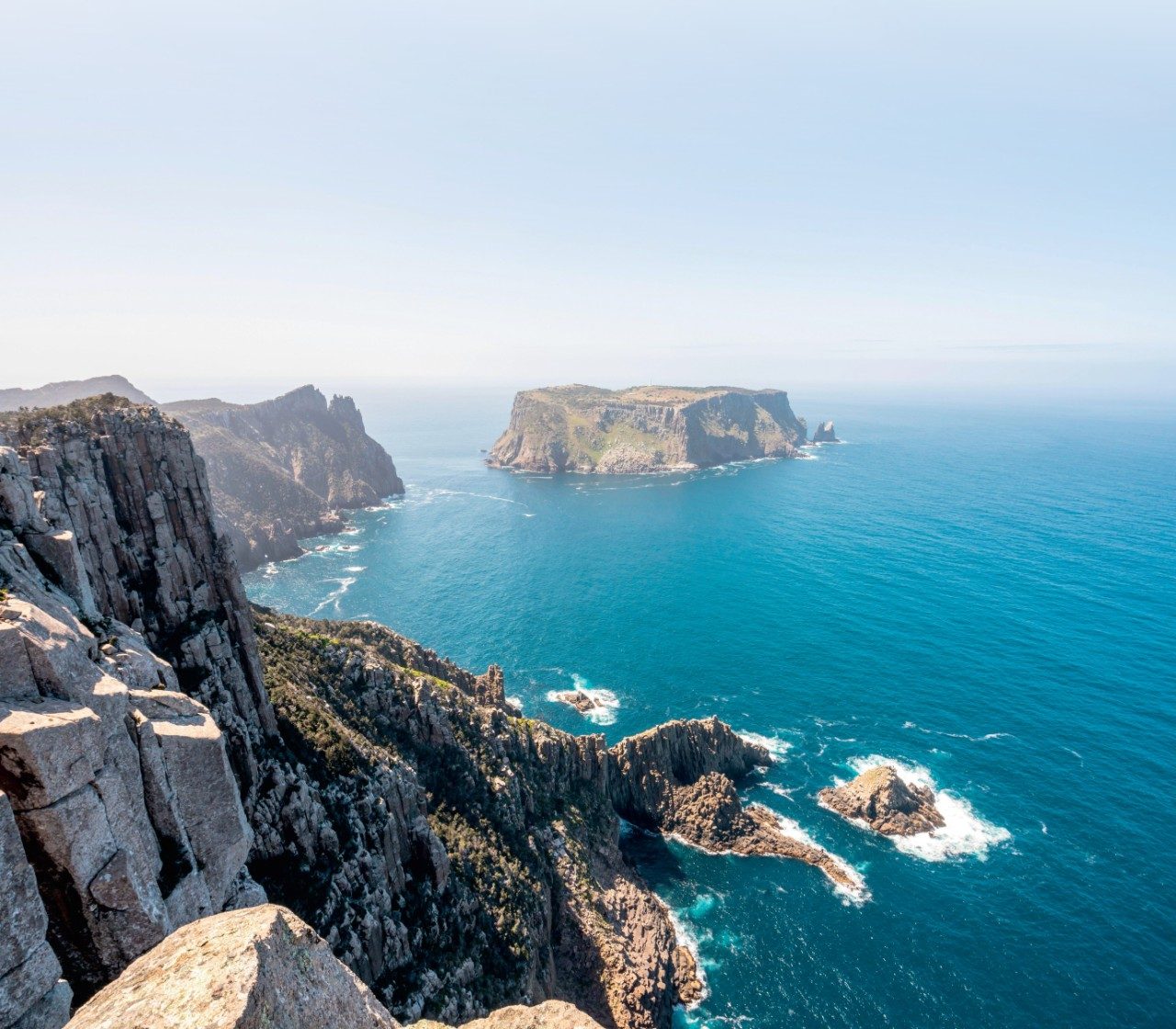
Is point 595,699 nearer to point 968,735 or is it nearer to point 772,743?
point 772,743

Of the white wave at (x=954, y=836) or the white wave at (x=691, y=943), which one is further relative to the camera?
the white wave at (x=954, y=836)

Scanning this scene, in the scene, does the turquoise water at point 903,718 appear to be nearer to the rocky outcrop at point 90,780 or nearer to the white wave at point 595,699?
the white wave at point 595,699

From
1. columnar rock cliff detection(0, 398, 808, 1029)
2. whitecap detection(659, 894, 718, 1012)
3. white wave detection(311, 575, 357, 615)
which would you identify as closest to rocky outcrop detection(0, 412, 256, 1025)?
columnar rock cliff detection(0, 398, 808, 1029)

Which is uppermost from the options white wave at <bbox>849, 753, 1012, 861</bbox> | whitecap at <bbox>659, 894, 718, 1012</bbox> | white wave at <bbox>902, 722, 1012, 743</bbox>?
white wave at <bbox>902, 722, 1012, 743</bbox>

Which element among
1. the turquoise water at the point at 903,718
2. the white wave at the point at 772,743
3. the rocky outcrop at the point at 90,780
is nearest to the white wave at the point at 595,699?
the turquoise water at the point at 903,718

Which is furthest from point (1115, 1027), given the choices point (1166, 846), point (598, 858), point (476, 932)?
point (476, 932)

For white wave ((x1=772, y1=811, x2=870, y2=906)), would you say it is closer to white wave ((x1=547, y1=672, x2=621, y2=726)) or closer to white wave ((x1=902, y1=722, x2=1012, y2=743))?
white wave ((x1=547, y1=672, x2=621, y2=726))

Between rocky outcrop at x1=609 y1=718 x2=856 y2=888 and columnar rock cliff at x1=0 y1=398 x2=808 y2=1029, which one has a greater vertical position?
columnar rock cliff at x1=0 y1=398 x2=808 y2=1029
